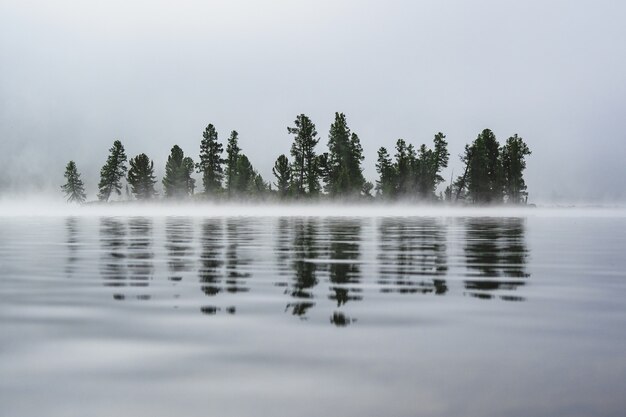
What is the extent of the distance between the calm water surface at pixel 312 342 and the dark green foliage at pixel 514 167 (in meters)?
141

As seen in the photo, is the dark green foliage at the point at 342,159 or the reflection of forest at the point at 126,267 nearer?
the reflection of forest at the point at 126,267

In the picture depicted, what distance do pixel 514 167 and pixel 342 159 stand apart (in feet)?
146

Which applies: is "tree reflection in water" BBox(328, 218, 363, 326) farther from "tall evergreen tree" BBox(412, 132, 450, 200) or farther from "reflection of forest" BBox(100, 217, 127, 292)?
"tall evergreen tree" BBox(412, 132, 450, 200)

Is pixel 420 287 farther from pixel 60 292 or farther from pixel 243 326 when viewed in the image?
pixel 60 292

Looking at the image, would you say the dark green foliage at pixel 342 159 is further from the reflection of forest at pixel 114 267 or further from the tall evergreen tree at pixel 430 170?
the reflection of forest at pixel 114 267

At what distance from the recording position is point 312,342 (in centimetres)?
605

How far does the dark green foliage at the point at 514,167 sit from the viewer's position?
14762 centimetres

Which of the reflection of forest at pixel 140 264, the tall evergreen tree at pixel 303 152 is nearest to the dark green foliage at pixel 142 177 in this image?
the tall evergreen tree at pixel 303 152

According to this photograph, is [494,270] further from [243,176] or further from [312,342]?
[243,176]

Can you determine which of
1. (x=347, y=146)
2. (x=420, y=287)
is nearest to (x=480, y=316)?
(x=420, y=287)

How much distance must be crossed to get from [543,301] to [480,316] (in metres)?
1.76

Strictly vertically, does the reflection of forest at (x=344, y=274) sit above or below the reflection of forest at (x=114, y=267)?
below

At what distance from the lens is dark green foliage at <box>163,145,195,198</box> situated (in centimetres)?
18038

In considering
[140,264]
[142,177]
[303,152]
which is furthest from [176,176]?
[140,264]
